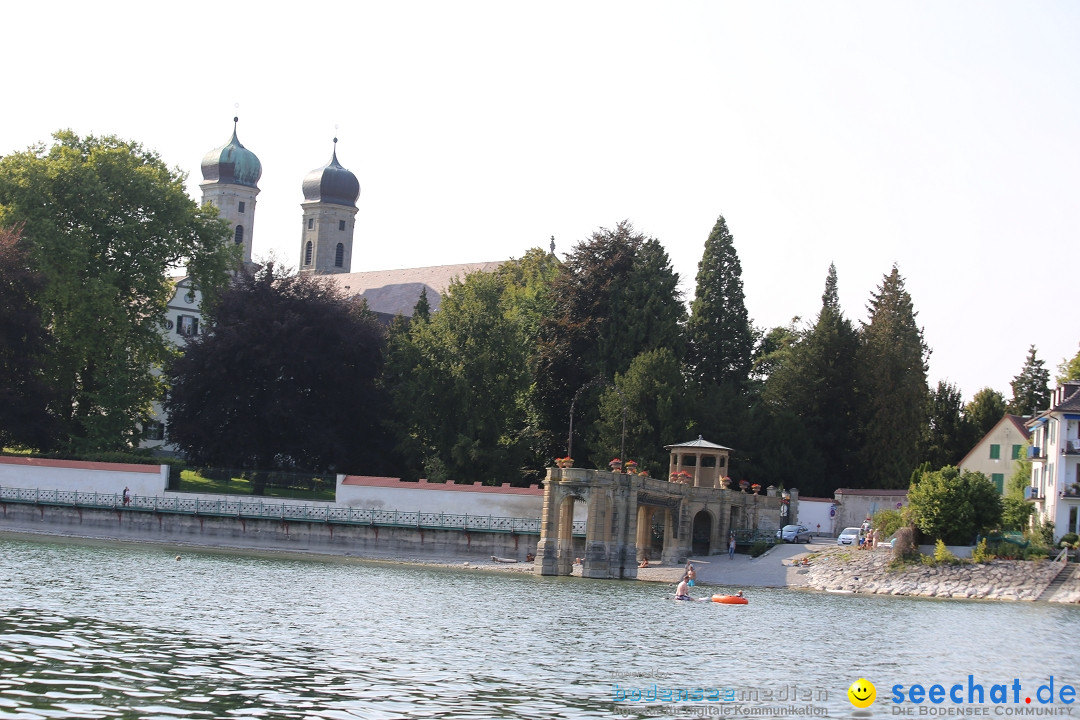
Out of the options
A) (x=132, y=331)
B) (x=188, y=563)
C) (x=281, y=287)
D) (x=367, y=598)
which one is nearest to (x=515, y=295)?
(x=281, y=287)

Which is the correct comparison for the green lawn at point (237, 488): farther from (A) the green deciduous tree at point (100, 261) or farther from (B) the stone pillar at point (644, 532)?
(B) the stone pillar at point (644, 532)

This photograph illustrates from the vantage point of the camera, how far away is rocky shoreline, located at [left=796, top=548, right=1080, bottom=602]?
52531 millimetres

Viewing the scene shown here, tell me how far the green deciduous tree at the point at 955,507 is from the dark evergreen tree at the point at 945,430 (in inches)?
1085

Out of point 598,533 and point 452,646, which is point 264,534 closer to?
point 598,533

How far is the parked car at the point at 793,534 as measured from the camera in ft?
216

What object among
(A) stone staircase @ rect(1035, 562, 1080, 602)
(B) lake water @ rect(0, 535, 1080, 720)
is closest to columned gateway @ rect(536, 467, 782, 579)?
(B) lake water @ rect(0, 535, 1080, 720)

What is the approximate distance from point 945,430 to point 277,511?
44.9 m

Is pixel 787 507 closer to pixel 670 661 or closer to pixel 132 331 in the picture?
pixel 132 331

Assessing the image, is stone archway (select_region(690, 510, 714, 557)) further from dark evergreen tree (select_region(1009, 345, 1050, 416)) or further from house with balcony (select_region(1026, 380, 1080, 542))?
dark evergreen tree (select_region(1009, 345, 1050, 416))

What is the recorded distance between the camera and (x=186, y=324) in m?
101

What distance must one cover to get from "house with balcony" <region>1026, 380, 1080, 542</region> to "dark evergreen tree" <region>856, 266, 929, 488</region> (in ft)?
43.1

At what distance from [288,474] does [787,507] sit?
86.0 feet

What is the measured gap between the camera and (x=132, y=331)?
254ft
